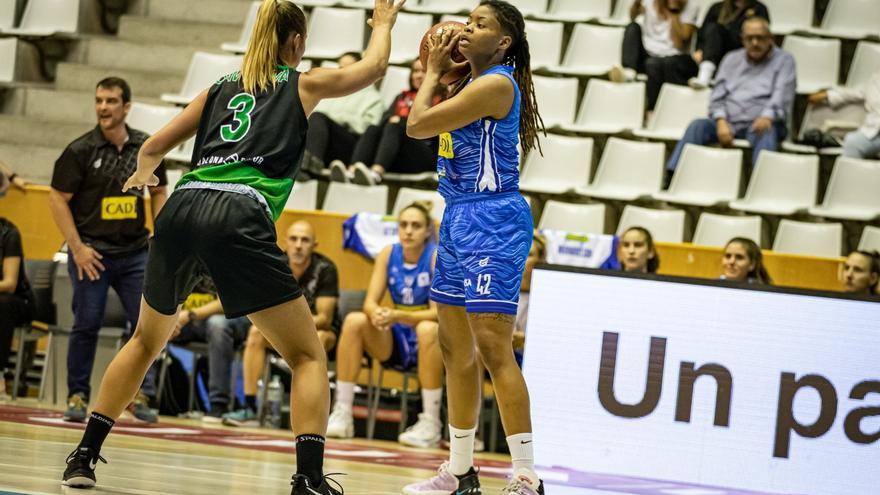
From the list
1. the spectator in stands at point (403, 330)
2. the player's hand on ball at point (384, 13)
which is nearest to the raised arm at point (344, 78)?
the player's hand on ball at point (384, 13)

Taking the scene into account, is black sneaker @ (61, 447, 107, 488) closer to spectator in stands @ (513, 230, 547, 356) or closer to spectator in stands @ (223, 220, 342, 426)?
spectator in stands @ (223, 220, 342, 426)

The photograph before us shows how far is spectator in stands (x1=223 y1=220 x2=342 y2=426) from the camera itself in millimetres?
8734

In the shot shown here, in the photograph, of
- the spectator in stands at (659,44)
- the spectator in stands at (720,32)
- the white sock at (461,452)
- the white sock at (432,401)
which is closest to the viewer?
the white sock at (461,452)

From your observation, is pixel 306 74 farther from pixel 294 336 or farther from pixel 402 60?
pixel 402 60

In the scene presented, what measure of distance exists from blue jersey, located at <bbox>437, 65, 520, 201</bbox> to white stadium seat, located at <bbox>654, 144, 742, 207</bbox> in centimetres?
567

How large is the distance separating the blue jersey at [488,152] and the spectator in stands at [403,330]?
3814 mm

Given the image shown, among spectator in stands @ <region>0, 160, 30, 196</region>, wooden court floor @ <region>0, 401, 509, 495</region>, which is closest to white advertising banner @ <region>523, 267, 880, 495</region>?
wooden court floor @ <region>0, 401, 509, 495</region>

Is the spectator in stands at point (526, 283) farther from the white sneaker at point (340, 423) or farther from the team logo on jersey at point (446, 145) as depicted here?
the team logo on jersey at point (446, 145)

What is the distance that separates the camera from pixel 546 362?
6.24 metres

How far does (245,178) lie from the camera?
166 inches

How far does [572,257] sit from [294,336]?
197 inches

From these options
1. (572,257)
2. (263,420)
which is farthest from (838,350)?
(263,420)

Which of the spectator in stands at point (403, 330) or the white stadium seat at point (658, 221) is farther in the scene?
the white stadium seat at point (658, 221)

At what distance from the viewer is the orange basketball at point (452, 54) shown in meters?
4.69
